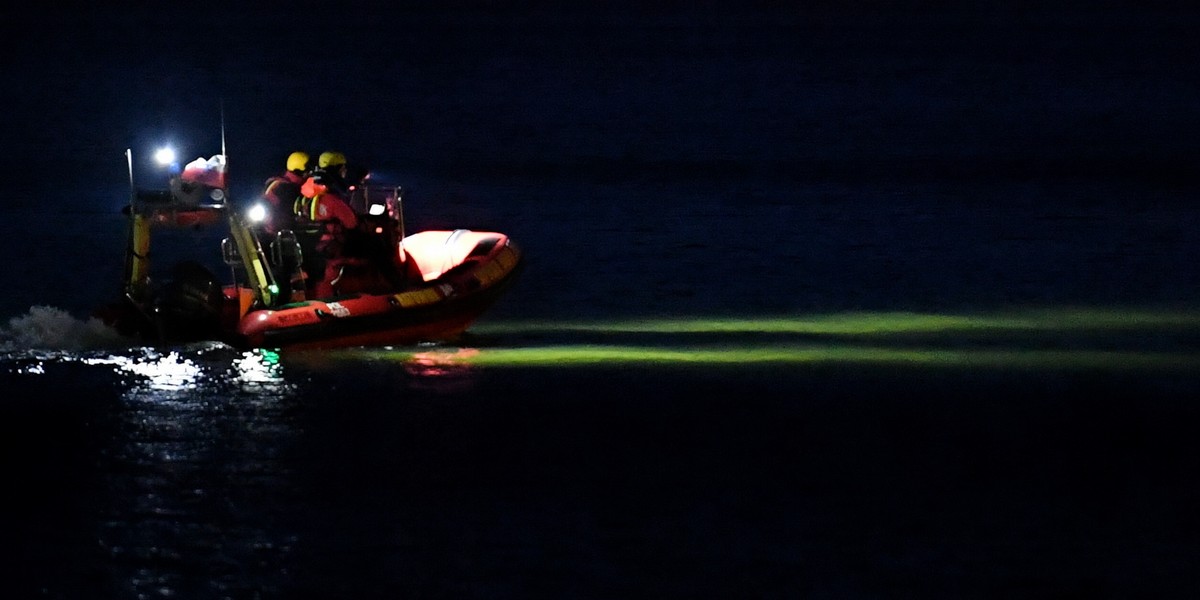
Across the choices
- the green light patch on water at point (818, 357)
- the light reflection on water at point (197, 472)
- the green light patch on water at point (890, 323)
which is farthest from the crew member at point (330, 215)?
the green light patch on water at point (890, 323)

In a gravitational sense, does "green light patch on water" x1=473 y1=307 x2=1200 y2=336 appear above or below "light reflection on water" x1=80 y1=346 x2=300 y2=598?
below

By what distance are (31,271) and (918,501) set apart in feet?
40.9

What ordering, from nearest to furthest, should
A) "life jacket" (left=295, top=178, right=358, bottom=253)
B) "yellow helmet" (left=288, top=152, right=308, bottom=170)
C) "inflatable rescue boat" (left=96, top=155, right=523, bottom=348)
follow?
"inflatable rescue boat" (left=96, top=155, right=523, bottom=348) < "life jacket" (left=295, top=178, right=358, bottom=253) < "yellow helmet" (left=288, top=152, right=308, bottom=170)

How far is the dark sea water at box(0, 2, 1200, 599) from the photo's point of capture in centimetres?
1270

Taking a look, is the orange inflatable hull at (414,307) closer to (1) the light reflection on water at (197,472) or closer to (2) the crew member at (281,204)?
(1) the light reflection on water at (197,472)

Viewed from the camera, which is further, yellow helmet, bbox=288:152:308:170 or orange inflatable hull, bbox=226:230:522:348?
yellow helmet, bbox=288:152:308:170

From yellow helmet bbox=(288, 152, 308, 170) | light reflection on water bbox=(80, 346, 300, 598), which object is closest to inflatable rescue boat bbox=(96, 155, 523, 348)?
light reflection on water bbox=(80, 346, 300, 598)

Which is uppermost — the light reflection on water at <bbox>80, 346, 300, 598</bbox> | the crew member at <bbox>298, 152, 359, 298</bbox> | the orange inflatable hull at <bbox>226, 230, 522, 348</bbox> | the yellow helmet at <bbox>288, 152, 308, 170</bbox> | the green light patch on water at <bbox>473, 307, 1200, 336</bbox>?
the yellow helmet at <bbox>288, 152, 308, 170</bbox>

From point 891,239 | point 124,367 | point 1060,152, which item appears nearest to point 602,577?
Answer: point 124,367

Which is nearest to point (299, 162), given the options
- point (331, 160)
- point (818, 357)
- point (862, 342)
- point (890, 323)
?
point (331, 160)

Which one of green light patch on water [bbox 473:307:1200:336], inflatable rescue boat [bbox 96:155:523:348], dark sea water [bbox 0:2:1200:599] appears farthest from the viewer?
green light patch on water [bbox 473:307:1200:336]

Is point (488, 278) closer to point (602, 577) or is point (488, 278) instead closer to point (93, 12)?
point (602, 577)

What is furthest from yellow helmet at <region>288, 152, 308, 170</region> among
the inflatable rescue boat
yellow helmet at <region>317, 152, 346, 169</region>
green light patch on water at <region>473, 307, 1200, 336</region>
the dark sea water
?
green light patch on water at <region>473, 307, 1200, 336</region>

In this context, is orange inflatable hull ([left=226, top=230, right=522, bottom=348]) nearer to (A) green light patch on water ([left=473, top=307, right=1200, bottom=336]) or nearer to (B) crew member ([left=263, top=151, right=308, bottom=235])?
(B) crew member ([left=263, top=151, right=308, bottom=235])
